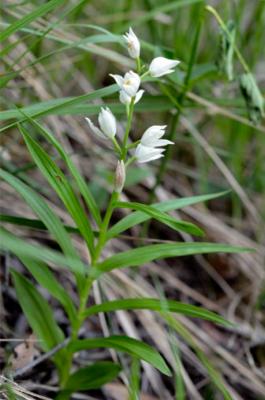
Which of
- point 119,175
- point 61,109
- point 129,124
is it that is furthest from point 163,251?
point 61,109

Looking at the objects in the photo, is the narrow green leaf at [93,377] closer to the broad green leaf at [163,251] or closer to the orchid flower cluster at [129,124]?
the broad green leaf at [163,251]

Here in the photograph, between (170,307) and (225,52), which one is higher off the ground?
(225,52)

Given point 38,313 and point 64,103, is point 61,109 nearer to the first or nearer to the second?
point 64,103

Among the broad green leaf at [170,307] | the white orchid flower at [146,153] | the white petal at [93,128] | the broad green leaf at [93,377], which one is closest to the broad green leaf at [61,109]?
the white petal at [93,128]

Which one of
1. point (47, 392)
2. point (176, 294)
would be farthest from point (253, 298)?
point (47, 392)

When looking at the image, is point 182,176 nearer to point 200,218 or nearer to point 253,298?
point 200,218

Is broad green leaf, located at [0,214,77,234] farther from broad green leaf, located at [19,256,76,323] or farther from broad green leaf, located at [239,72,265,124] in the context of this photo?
broad green leaf, located at [239,72,265,124]
